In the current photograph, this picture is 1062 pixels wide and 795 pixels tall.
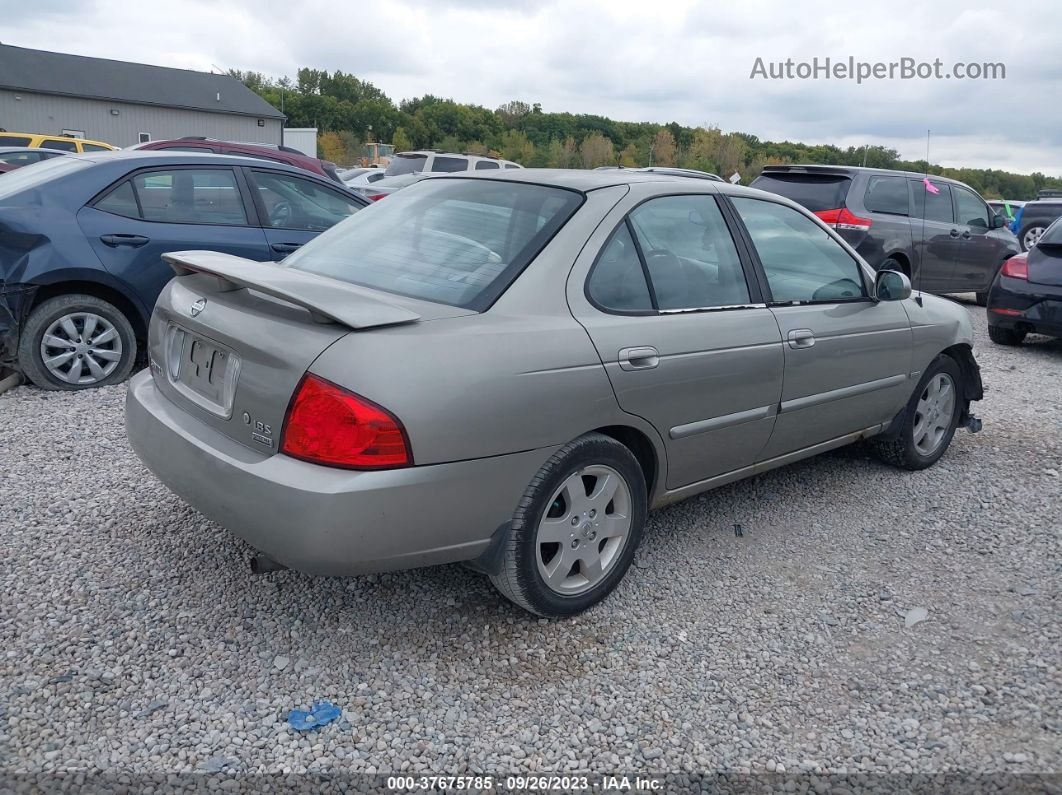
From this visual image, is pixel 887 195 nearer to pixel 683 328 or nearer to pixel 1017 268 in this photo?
pixel 1017 268

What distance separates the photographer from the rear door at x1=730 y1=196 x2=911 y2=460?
388 centimetres

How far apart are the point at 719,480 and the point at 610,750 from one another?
1.48 metres

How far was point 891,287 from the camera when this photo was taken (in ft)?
14.3

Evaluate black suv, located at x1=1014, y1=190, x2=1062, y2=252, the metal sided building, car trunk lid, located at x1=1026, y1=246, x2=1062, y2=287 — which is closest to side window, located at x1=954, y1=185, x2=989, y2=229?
car trunk lid, located at x1=1026, y1=246, x2=1062, y2=287

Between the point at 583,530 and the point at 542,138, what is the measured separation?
197 ft

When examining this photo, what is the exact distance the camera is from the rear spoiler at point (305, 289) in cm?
263

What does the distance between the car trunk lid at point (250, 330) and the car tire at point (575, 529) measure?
26.2 inches

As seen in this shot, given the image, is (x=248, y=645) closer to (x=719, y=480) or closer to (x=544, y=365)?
(x=544, y=365)

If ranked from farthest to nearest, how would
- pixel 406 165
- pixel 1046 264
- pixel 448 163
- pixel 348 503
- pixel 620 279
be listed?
pixel 406 165, pixel 448 163, pixel 1046 264, pixel 620 279, pixel 348 503

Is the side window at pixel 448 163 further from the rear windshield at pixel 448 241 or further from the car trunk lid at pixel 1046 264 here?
the rear windshield at pixel 448 241

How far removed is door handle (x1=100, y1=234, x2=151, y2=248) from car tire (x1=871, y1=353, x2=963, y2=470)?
15.5 ft

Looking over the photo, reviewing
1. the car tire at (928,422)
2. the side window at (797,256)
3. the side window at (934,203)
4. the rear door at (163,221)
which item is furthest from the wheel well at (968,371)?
the side window at (934,203)

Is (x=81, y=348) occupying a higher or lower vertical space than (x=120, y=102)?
lower

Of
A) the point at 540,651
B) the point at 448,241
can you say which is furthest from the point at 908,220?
the point at 540,651
